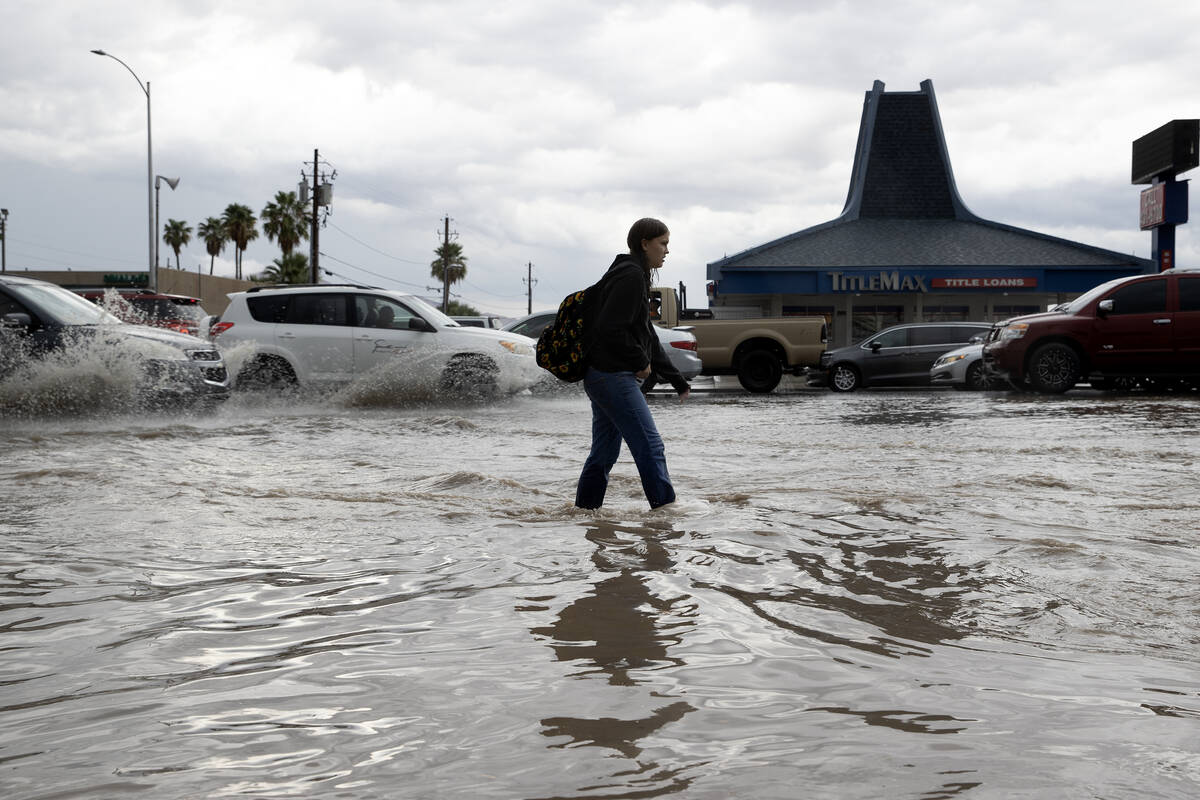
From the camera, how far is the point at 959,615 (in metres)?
3.57

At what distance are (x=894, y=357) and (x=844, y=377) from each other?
41.6 inches

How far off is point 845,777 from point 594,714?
2.09 feet

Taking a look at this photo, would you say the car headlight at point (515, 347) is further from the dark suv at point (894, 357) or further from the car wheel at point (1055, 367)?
the dark suv at point (894, 357)

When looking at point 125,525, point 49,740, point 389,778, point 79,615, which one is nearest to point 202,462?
point 125,525

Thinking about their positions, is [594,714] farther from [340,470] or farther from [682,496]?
[340,470]

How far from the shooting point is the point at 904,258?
33781mm

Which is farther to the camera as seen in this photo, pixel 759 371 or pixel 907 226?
pixel 907 226

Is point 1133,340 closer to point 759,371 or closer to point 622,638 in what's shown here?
point 759,371

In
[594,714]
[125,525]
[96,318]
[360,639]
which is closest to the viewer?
[594,714]

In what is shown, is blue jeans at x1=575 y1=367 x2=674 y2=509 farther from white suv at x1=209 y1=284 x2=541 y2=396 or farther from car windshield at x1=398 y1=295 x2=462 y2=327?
car windshield at x1=398 y1=295 x2=462 y2=327

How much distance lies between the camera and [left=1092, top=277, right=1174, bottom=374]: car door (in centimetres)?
1572

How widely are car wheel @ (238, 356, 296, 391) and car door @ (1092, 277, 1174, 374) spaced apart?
1136 cm

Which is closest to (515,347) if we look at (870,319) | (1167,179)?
(1167,179)

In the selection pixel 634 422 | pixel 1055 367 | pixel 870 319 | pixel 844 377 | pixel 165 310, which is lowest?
pixel 634 422
